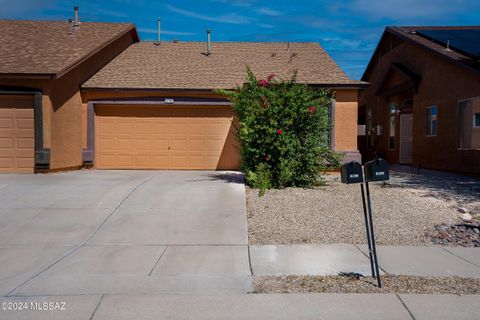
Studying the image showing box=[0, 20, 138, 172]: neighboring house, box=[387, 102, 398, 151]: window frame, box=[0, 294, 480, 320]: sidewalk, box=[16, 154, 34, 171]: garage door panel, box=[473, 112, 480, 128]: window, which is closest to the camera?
box=[0, 294, 480, 320]: sidewalk

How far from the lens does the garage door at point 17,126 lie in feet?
47.4

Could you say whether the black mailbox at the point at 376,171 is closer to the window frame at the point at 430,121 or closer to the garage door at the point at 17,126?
the garage door at the point at 17,126

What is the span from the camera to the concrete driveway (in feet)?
19.7

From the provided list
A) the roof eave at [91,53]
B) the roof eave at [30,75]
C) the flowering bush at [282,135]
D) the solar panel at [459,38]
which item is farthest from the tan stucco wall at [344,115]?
the roof eave at [30,75]

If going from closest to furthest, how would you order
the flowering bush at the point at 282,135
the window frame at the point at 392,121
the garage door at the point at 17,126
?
the flowering bush at the point at 282,135
the garage door at the point at 17,126
the window frame at the point at 392,121

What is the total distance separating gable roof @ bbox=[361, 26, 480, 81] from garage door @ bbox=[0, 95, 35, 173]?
13856 mm

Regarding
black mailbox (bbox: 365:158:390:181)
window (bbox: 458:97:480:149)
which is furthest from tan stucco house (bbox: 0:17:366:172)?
black mailbox (bbox: 365:158:390:181)

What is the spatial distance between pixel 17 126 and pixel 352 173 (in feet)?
39.8

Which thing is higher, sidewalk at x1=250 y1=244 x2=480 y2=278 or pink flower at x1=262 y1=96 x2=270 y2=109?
pink flower at x1=262 y1=96 x2=270 y2=109

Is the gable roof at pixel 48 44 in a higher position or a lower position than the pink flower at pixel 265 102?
higher

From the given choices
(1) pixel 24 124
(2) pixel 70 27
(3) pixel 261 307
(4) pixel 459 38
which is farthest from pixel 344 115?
(3) pixel 261 307

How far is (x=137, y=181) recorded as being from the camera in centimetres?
1291

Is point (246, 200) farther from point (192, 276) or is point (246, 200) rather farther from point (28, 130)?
point (28, 130)

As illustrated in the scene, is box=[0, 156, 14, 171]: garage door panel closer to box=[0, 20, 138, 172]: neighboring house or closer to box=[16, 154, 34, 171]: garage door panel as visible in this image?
box=[0, 20, 138, 172]: neighboring house
